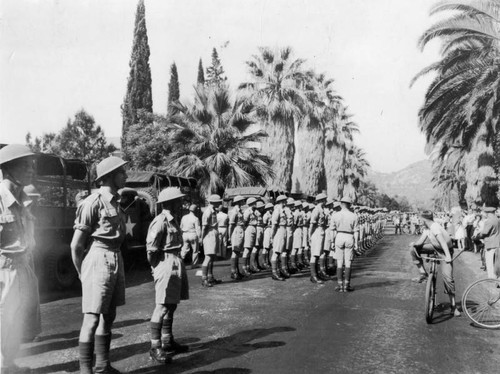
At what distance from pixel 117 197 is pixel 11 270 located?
42.8 inches

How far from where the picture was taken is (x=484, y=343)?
627 centimetres

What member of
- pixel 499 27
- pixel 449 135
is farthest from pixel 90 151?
pixel 499 27

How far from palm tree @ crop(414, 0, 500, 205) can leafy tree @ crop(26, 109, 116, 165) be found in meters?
22.3

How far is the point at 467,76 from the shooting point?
16.2m

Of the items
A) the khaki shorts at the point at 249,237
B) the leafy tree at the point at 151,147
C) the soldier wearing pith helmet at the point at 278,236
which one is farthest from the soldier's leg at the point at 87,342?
the leafy tree at the point at 151,147

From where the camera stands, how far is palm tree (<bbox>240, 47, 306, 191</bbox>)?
25.3 meters

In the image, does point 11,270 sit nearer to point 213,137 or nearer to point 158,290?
point 158,290

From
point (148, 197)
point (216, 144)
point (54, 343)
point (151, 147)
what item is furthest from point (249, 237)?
point (151, 147)

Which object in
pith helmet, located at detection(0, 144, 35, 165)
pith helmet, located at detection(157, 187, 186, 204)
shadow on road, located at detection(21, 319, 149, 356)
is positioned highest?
pith helmet, located at detection(0, 144, 35, 165)

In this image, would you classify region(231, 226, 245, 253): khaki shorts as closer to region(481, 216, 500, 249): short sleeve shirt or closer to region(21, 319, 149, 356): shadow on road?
region(481, 216, 500, 249): short sleeve shirt

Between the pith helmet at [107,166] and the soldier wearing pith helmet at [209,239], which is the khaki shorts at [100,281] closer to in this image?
the pith helmet at [107,166]

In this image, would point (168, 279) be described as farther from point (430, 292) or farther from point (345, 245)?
point (345, 245)

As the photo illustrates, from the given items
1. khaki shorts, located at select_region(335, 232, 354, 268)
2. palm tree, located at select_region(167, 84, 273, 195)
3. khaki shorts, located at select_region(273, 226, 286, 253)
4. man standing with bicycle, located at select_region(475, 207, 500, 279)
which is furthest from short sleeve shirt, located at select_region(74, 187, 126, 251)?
palm tree, located at select_region(167, 84, 273, 195)

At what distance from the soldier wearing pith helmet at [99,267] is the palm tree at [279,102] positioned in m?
20.0
